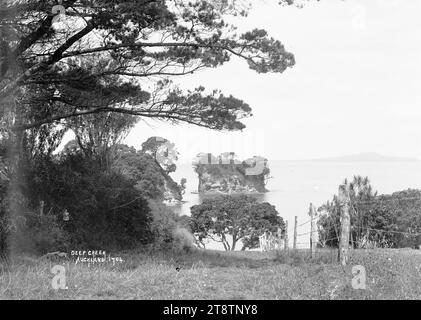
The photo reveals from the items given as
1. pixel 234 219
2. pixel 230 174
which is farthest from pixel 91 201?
pixel 234 219

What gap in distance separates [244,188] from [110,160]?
37.0 ft

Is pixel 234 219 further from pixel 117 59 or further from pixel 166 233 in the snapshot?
pixel 117 59

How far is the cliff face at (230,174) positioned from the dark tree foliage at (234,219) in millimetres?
2810

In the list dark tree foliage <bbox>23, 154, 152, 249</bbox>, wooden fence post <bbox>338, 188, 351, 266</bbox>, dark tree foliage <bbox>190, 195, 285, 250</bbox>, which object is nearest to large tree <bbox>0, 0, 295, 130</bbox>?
dark tree foliage <bbox>23, 154, 152, 249</bbox>

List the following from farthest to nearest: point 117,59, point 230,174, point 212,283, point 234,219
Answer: point 234,219, point 230,174, point 117,59, point 212,283

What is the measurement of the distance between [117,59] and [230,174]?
11229 mm

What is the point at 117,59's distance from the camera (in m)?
12.3

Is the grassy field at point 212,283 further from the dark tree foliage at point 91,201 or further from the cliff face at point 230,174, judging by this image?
the cliff face at point 230,174

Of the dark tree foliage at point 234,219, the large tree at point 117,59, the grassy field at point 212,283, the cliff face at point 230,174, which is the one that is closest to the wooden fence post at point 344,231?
the grassy field at point 212,283

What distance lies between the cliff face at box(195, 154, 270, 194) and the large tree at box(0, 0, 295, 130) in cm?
538

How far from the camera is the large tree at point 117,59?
10406 millimetres

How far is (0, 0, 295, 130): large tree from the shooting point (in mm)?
10406

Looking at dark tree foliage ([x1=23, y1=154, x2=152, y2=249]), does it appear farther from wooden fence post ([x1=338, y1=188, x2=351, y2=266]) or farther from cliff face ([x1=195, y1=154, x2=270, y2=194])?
wooden fence post ([x1=338, y1=188, x2=351, y2=266])

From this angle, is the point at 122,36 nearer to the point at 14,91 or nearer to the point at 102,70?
the point at 102,70
